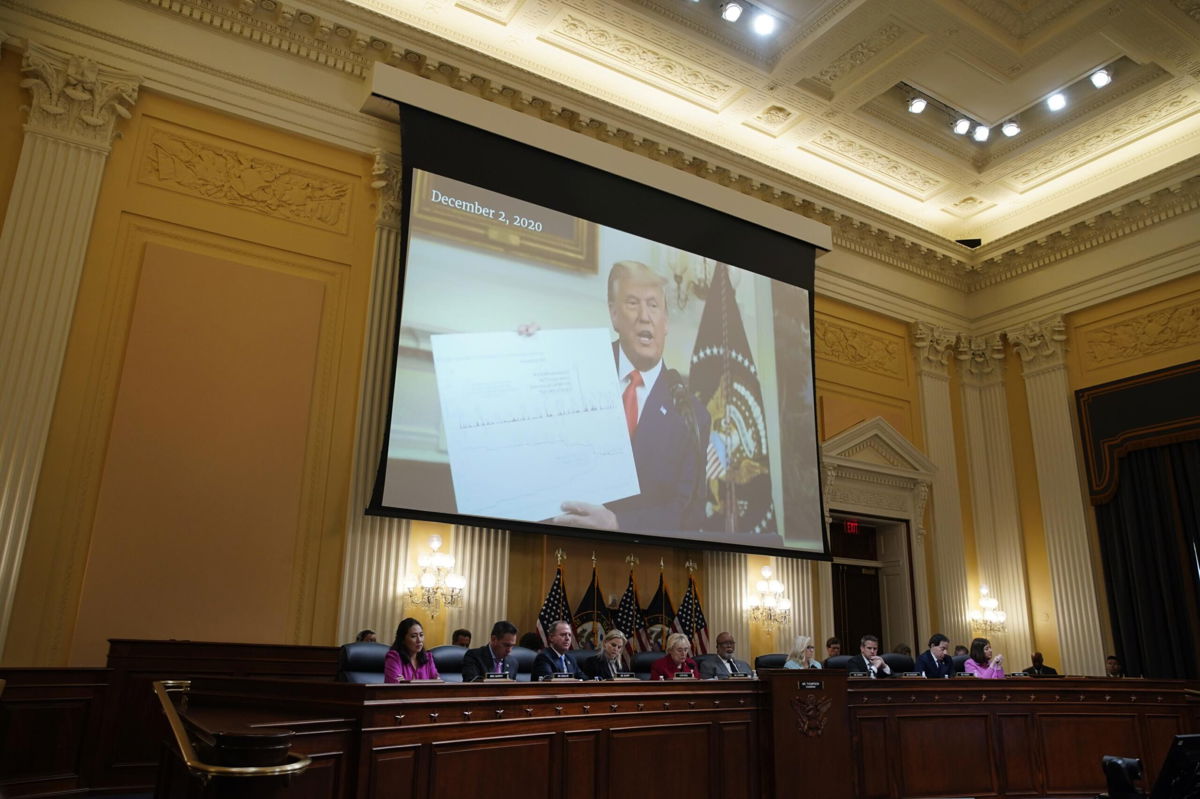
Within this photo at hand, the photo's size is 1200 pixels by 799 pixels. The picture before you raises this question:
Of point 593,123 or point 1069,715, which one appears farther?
point 593,123

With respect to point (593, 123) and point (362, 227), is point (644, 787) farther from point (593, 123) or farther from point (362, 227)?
point (593, 123)

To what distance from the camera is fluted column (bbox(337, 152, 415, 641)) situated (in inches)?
279

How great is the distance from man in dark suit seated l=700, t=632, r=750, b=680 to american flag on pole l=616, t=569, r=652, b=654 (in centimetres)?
140

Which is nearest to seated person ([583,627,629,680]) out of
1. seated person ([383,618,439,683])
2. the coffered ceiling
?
seated person ([383,618,439,683])

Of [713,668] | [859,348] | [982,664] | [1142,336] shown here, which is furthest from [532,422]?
[1142,336]

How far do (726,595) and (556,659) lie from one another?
12.2 feet

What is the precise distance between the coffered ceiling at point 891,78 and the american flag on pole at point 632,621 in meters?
5.09

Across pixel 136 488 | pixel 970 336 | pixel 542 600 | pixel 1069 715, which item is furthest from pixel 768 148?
pixel 136 488

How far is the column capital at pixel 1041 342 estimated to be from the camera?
11.5 meters

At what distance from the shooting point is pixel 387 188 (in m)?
8.11

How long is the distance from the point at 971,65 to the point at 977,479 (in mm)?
5210

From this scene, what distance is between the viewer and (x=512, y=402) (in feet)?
25.1

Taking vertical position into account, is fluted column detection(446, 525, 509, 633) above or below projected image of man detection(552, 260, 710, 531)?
below

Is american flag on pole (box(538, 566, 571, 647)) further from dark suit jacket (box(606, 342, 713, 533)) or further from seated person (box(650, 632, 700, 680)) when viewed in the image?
seated person (box(650, 632, 700, 680))
